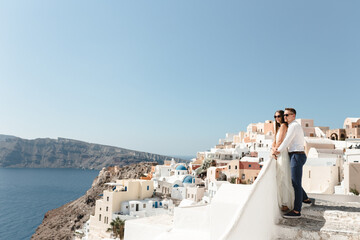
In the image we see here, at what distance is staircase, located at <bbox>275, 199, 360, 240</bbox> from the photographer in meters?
3.06

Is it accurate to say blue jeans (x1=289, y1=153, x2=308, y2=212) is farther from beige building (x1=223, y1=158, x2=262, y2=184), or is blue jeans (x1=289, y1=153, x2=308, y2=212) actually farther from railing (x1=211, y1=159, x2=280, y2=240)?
beige building (x1=223, y1=158, x2=262, y2=184)

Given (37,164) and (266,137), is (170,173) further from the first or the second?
(37,164)

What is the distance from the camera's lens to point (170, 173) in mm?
40719

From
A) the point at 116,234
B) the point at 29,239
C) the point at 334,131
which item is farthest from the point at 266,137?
the point at 29,239

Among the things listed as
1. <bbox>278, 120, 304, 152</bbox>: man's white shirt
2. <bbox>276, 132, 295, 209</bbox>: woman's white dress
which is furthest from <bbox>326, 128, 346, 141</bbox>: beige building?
<bbox>276, 132, 295, 209</bbox>: woman's white dress

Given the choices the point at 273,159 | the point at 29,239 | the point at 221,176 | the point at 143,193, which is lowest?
the point at 29,239

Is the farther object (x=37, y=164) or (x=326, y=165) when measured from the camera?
(x=37, y=164)

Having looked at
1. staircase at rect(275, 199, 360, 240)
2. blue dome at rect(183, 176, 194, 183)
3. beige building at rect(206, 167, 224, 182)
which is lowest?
blue dome at rect(183, 176, 194, 183)

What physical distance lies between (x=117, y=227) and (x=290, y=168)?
22.1 metres

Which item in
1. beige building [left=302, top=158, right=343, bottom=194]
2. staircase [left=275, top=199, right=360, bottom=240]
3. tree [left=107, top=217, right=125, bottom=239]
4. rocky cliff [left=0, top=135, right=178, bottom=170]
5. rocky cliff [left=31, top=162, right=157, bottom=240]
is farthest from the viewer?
rocky cliff [left=0, top=135, right=178, bottom=170]

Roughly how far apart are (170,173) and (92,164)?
515 feet

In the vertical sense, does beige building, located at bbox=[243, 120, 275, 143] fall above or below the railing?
above

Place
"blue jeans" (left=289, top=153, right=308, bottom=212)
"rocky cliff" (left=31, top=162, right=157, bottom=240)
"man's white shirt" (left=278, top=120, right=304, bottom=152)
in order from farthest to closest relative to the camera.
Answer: "rocky cliff" (left=31, top=162, right=157, bottom=240), "man's white shirt" (left=278, top=120, right=304, bottom=152), "blue jeans" (left=289, top=153, right=308, bottom=212)

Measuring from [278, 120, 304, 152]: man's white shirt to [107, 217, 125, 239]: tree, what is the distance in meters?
21.5
